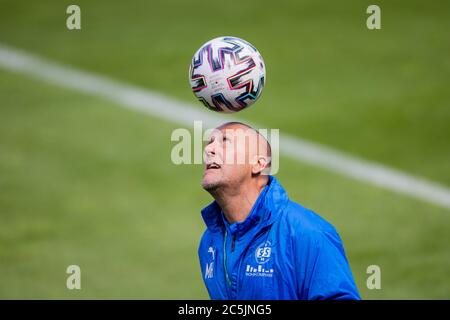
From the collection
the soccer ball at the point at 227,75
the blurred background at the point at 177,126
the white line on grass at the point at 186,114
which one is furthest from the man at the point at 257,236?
the white line on grass at the point at 186,114

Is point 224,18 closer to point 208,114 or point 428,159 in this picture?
point 208,114

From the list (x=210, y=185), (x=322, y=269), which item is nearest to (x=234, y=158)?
(x=210, y=185)

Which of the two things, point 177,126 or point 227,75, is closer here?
point 227,75

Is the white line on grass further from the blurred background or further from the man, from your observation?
the man

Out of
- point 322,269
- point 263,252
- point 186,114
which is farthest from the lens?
point 186,114

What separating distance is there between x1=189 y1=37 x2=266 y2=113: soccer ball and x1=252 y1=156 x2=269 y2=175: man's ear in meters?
0.54

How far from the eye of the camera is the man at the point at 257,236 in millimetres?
7762

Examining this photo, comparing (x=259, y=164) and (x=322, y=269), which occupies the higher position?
(x=259, y=164)

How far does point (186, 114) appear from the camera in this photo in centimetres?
1808

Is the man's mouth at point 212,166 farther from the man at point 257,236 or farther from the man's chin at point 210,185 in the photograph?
the man's chin at point 210,185

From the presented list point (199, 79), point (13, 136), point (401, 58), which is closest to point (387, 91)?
point (401, 58)

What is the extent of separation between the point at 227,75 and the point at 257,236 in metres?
1.41

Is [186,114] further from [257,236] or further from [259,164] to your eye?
[257,236]
